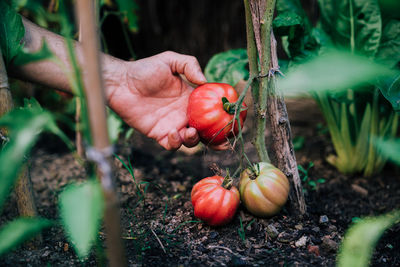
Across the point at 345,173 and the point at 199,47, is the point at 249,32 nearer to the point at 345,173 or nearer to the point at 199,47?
the point at 345,173

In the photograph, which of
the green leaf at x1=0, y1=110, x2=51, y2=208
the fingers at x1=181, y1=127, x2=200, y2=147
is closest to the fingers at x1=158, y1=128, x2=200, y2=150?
the fingers at x1=181, y1=127, x2=200, y2=147

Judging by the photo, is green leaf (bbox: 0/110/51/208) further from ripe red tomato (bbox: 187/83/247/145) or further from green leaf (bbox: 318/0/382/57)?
green leaf (bbox: 318/0/382/57)

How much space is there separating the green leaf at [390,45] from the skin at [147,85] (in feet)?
3.60

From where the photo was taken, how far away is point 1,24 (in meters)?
1.23

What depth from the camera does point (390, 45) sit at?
193 centimetres

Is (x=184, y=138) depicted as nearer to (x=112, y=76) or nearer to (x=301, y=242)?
(x=112, y=76)

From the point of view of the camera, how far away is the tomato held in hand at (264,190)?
1.38m

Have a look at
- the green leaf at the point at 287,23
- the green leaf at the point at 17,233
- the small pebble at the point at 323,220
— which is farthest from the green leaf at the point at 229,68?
the green leaf at the point at 17,233

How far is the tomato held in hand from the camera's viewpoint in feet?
4.51

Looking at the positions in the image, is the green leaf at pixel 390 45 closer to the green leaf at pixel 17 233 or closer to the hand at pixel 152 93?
the hand at pixel 152 93

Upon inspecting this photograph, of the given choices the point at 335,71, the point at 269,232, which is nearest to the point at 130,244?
the point at 269,232

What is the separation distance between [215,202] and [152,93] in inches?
25.7

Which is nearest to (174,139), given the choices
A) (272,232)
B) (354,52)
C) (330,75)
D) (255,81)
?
(255,81)

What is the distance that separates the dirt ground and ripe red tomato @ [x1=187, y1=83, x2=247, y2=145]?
174 mm
